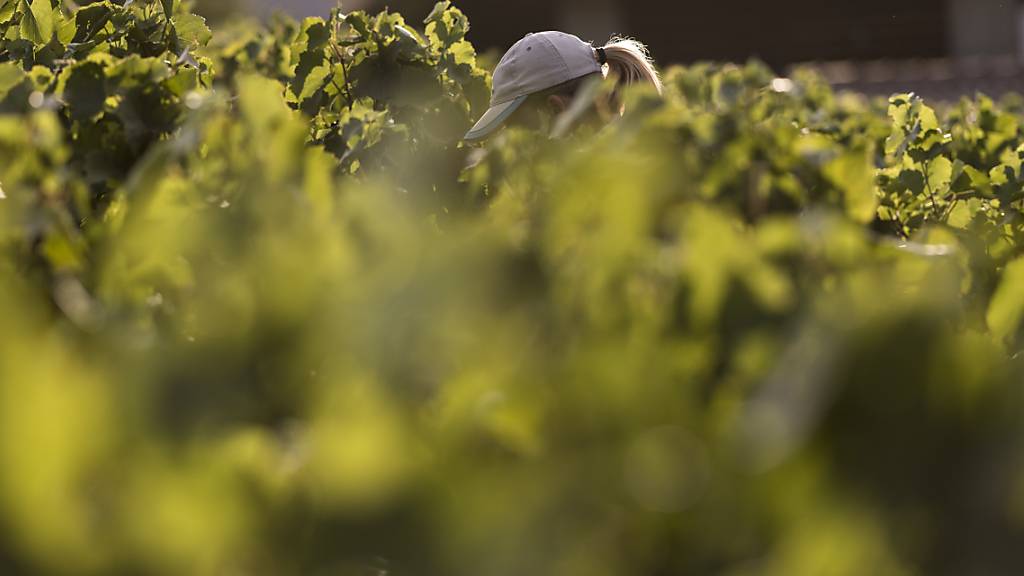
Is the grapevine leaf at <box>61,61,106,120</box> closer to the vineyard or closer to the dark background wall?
the vineyard

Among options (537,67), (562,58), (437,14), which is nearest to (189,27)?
(437,14)

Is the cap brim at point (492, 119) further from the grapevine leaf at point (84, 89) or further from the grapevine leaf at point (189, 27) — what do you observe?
the grapevine leaf at point (84, 89)

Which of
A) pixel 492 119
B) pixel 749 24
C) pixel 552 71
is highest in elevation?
pixel 749 24

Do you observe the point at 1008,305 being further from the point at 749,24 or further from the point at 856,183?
the point at 749,24

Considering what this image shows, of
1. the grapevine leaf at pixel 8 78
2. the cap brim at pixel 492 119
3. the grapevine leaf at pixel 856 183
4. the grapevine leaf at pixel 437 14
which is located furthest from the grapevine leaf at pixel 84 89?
the grapevine leaf at pixel 437 14

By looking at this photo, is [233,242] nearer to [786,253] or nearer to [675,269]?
[675,269]

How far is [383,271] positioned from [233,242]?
0.78 feet

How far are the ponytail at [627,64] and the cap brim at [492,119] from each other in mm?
684

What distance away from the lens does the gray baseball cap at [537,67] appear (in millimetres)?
4285

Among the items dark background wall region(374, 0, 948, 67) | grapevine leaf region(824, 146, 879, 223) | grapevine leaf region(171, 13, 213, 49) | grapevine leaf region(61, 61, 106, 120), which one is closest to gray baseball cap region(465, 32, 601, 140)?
grapevine leaf region(171, 13, 213, 49)

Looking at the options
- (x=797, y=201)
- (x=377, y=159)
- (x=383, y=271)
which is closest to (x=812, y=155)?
(x=797, y=201)

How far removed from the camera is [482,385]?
0.93m

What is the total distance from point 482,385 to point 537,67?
371 cm

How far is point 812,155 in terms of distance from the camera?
1.62m
